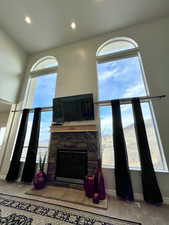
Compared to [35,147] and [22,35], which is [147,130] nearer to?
[35,147]

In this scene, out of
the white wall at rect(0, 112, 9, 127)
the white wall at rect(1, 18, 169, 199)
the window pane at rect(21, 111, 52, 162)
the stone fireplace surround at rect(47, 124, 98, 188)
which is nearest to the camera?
the white wall at rect(1, 18, 169, 199)

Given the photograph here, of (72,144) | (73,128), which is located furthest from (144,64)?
(72,144)

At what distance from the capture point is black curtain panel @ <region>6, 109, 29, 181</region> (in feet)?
9.88

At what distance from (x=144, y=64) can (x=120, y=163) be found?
8.81 feet

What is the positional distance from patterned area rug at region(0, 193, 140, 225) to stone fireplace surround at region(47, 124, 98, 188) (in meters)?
0.81

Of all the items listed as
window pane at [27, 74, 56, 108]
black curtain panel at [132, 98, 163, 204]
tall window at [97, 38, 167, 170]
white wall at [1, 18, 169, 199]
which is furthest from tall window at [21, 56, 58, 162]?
black curtain panel at [132, 98, 163, 204]

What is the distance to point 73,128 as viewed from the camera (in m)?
2.94

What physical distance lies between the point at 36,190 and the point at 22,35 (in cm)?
483

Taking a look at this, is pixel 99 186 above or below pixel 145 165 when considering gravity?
below

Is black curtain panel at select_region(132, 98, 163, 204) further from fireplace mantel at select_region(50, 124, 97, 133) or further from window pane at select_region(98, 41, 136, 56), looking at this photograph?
window pane at select_region(98, 41, 136, 56)

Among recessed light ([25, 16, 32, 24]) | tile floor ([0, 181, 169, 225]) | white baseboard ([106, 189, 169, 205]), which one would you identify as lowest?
tile floor ([0, 181, 169, 225])

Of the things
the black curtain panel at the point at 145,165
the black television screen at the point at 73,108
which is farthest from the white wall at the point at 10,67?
the black curtain panel at the point at 145,165

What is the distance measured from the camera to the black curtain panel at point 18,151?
3.01 m

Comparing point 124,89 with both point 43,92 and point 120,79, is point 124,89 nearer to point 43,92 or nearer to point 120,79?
point 120,79
